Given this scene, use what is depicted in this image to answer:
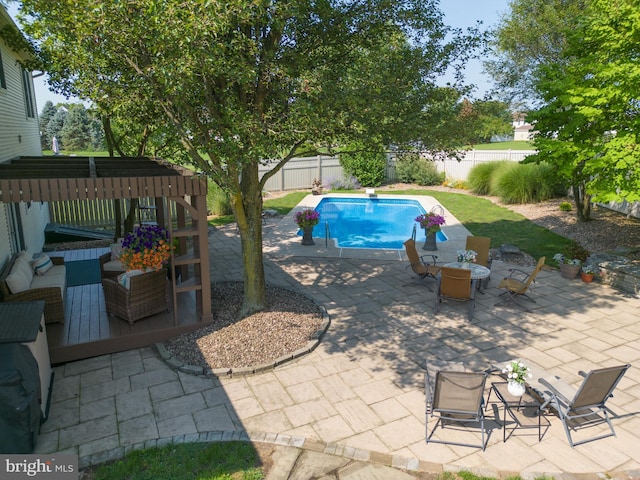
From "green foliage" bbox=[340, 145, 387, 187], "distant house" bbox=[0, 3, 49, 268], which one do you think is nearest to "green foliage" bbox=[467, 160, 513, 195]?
"green foliage" bbox=[340, 145, 387, 187]

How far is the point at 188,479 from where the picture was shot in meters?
4.04

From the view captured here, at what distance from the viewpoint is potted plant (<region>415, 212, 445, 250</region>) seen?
37.5 ft

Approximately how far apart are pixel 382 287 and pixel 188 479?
5.76m

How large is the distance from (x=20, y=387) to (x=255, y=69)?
445 cm

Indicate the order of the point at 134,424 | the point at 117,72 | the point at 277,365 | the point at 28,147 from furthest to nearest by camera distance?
the point at 28,147
the point at 117,72
the point at 277,365
the point at 134,424

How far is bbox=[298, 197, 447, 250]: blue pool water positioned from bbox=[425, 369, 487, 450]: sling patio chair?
8827mm

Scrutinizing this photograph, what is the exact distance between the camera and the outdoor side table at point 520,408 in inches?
191

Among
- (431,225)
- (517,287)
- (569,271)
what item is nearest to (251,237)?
(517,287)

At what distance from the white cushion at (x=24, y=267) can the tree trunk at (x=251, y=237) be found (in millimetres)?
3431

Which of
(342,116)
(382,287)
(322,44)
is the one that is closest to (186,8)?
(342,116)

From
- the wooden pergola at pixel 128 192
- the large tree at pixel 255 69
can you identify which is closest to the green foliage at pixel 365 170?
the large tree at pixel 255 69

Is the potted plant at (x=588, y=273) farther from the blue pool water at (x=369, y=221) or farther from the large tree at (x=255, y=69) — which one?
the large tree at (x=255, y=69)

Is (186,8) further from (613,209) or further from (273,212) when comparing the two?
(613,209)

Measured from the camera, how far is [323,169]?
75.5 feet
